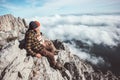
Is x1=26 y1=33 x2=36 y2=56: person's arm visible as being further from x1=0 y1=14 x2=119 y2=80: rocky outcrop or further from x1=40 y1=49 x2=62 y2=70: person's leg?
x1=40 y1=49 x2=62 y2=70: person's leg

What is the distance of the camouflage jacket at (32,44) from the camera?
20.7 m

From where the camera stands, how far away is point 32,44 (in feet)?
68.4

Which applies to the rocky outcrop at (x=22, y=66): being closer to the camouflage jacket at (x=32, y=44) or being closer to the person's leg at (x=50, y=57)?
the person's leg at (x=50, y=57)

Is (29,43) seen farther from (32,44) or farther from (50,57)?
(50,57)

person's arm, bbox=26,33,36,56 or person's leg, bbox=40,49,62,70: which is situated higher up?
person's arm, bbox=26,33,36,56

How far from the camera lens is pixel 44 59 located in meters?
21.9

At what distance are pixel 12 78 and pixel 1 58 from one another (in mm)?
2971

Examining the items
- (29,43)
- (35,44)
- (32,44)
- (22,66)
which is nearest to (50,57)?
(35,44)

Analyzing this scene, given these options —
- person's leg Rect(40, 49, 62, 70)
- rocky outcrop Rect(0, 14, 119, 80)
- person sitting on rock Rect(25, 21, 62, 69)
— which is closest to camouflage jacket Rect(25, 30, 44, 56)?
person sitting on rock Rect(25, 21, 62, 69)

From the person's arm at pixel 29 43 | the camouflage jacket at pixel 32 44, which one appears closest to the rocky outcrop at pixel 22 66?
the person's arm at pixel 29 43

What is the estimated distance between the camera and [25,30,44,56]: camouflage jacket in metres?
20.7

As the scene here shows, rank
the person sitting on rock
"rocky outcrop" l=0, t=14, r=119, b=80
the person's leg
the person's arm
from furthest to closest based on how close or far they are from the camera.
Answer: the person's leg → the person sitting on rock → the person's arm → "rocky outcrop" l=0, t=14, r=119, b=80

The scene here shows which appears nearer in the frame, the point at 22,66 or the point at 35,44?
the point at 22,66

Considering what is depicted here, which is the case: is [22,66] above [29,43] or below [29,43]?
below
